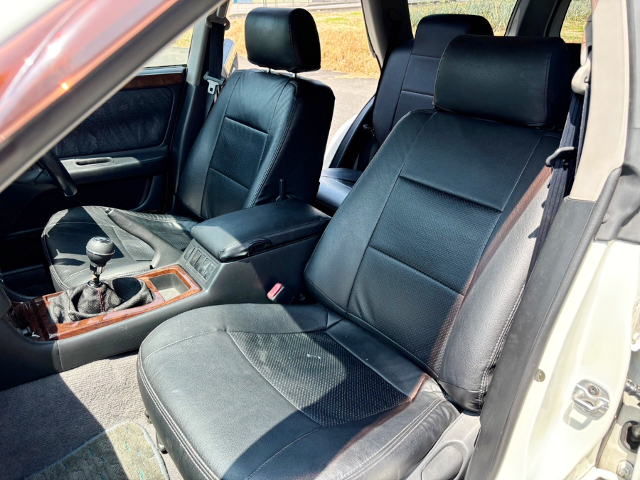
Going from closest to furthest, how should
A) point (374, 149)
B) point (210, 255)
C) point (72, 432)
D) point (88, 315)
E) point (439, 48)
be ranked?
1. point (72, 432)
2. point (88, 315)
3. point (210, 255)
4. point (439, 48)
5. point (374, 149)

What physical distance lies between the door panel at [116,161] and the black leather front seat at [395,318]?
1268 mm

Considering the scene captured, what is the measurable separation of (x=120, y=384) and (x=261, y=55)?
4.50 ft

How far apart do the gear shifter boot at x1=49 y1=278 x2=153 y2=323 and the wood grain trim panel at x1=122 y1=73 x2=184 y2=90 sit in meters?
1.25

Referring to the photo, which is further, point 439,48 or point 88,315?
point 439,48

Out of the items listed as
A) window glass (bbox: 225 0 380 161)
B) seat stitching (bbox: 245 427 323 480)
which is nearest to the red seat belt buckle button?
seat stitching (bbox: 245 427 323 480)

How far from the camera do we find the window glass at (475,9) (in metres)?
3.04

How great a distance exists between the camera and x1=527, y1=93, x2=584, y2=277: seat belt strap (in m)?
1.07

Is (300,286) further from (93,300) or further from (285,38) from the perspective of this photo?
(285,38)

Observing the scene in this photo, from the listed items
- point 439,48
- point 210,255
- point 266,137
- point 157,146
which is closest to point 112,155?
point 157,146

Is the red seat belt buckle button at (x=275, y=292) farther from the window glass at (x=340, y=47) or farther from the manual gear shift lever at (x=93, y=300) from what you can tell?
the window glass at (x=340, y=47)

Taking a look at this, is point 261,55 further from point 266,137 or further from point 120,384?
point 120,384

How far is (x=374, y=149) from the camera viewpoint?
3443 millimetres

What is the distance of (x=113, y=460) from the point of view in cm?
158

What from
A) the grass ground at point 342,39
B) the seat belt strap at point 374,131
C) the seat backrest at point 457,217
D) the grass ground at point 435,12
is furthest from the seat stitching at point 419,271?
the seat belt strap at point 374,131
